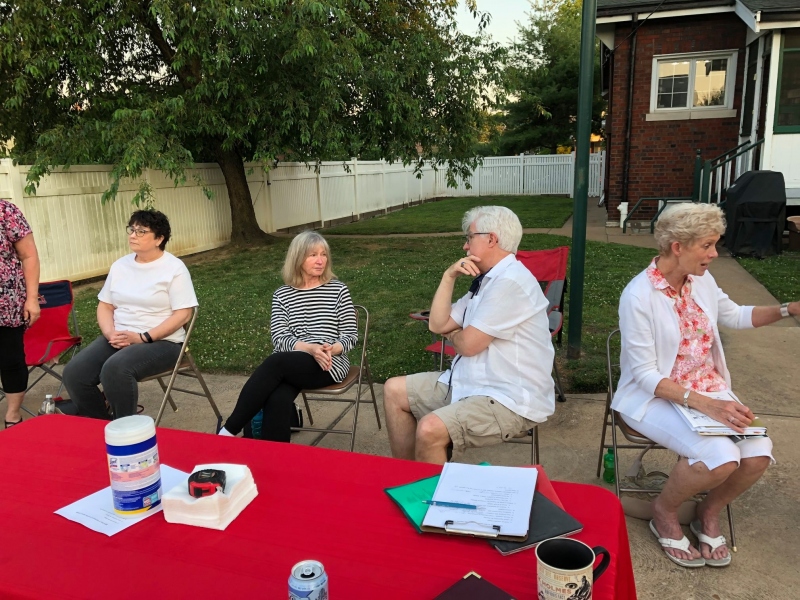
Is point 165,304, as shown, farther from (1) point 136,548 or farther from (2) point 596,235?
(2) point 596,235

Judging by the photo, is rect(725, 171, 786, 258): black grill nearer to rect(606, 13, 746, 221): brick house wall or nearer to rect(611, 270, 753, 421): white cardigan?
rect(606, 13, 746, 221): brick house wall

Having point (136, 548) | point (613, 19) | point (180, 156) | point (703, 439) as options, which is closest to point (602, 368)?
point (703, 439)

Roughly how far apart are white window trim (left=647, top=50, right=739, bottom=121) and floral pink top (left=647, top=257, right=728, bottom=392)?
10.9 metres

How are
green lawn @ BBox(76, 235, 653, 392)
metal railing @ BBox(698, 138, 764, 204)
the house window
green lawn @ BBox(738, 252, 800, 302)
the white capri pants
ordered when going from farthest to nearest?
metal railing @ BBox(698, 138, 764, 204), the house window, green lawn @ BBox(738, 252, 800, 302), green lawn @ BBox(76, 235, 653, 392), the white capri pants

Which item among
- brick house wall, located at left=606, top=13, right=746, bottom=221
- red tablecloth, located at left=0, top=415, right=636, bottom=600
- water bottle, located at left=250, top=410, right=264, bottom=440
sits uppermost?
brick house wall, located at left=606, top=13, right=746, bottom=221

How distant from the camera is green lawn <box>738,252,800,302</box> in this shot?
698 cm

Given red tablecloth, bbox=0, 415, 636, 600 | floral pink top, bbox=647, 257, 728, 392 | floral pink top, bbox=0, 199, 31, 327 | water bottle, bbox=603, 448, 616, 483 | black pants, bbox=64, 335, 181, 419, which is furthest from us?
floral pink top, bbox=0, 199, 31, 327

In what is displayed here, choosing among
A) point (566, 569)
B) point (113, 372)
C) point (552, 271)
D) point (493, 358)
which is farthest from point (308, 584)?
point (552, 271)

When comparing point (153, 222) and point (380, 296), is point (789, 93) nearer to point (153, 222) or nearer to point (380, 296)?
point (380, 296)

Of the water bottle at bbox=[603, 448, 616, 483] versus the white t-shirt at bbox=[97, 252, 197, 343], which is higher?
the white t-shirt at bbox=[97, 252, 197, 343]

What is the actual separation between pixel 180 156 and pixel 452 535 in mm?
9256

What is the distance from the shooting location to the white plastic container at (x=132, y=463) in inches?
65.3

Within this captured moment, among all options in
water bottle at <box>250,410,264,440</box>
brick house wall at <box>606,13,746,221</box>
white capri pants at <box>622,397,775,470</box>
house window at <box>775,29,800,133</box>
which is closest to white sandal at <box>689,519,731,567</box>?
white capri pants at <box>622,397,775,470</box>

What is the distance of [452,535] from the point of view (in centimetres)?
160
